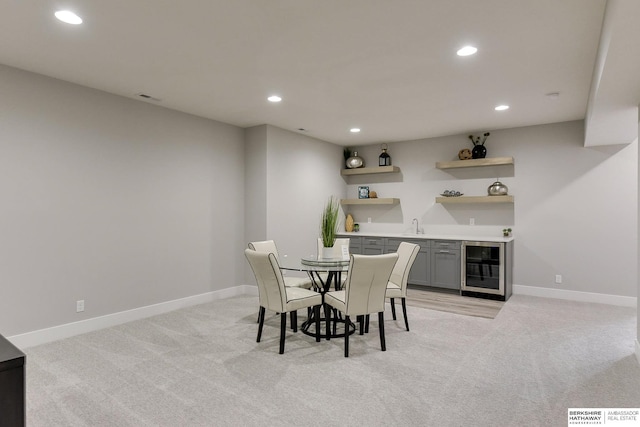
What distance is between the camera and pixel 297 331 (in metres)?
3.94

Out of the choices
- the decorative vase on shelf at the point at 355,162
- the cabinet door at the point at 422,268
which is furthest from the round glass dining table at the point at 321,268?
the decorative vase on shelf at the point at 355,162

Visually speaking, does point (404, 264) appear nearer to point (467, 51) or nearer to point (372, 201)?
point (467, 51)

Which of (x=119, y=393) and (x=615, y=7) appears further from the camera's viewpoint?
(x=119, y=393)

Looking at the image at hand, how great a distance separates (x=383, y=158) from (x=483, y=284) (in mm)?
2875

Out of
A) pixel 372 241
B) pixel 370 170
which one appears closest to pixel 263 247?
pixel 372 241

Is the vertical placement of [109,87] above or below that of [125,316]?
above

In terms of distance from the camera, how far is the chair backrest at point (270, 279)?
130 inches

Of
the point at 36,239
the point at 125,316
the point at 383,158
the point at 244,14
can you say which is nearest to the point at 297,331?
the point at 125,316

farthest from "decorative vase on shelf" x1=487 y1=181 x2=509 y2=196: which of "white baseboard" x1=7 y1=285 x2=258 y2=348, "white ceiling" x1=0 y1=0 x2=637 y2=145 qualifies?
"white baseboard" x1=7 y1=285 x2=258 y2=348

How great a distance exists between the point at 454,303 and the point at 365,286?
2576 millimetres

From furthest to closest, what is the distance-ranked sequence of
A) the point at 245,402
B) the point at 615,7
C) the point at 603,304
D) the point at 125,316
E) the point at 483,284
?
the point at 483,284 < the point at 603,304 < the point at 125,316 < the point at 245,402 < the point at 615,7

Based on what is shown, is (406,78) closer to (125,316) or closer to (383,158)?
(383,158)

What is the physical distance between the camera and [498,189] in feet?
19.1

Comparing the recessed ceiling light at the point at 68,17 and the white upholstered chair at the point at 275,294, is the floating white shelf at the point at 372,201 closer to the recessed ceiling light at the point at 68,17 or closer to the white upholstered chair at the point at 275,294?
the white upholstered chair at the point at 275,294
